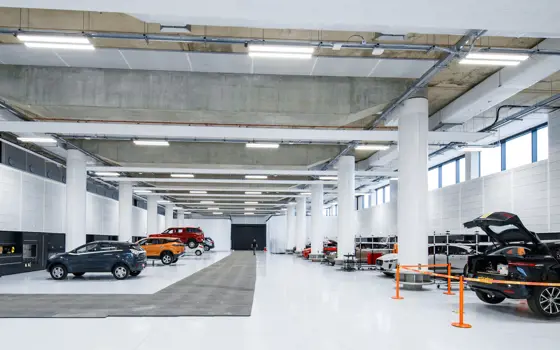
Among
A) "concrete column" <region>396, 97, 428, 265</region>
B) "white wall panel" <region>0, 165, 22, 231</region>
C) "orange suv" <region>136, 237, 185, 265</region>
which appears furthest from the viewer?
"orange suv" <region>136, 237, 185, 265</region>

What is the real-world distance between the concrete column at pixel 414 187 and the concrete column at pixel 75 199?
13.4m

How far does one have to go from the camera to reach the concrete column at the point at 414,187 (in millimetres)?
13664

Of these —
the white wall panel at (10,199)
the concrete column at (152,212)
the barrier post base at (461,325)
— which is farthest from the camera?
the concrete column at (152,212)

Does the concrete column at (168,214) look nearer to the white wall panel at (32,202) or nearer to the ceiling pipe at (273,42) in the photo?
the white wall panel at (32,202)

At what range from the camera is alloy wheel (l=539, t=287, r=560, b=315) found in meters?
8.91

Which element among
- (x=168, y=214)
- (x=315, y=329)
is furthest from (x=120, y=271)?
(x=168, y=214)

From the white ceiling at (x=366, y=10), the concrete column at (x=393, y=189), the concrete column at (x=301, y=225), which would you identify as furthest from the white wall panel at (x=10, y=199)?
the concrete column at (x=301, y=225)

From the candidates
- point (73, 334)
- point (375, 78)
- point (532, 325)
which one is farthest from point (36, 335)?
point (375, 78)

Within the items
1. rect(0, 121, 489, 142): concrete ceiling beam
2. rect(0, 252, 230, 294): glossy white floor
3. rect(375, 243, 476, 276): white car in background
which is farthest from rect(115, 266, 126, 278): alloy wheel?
rect(375, 243, 476, 276): white car in background

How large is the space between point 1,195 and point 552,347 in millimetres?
17752

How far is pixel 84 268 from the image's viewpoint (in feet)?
55.3

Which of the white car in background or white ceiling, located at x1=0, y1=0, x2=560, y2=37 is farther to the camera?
the white car in background

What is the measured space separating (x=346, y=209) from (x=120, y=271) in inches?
411

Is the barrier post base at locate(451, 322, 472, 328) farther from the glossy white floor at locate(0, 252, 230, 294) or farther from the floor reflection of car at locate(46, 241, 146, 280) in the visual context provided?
the floor reflection of car at locate(46, 241, 146, 280)
